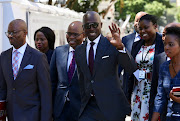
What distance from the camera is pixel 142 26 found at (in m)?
4.88

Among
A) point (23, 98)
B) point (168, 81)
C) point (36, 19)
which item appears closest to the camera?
point (168, 81)

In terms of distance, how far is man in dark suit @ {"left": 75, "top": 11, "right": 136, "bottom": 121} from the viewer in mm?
4012

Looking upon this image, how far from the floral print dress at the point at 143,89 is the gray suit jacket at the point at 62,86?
1.03 meters

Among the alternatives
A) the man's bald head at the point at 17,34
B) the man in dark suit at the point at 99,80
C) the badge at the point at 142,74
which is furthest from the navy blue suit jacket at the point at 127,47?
the man's bald head at the point at 17,34

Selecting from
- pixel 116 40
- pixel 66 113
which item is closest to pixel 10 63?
pixel 66 113

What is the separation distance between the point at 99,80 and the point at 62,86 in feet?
2.88

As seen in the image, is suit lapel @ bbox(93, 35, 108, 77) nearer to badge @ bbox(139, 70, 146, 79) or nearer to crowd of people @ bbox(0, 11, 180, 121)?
crowd of people @ bbox(0, 11, 180, 121)

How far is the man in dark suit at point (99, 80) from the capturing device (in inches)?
158

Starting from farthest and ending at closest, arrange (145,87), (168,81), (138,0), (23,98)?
(138,0) → (145,87) → (23,98) → (168,81)

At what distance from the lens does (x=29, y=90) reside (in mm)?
3963

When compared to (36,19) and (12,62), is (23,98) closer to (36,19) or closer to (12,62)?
(12,62)

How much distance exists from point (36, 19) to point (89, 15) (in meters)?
3.34

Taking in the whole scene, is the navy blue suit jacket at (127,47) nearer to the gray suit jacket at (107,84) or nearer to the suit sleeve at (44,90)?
the gray suit jacket at (107,84)

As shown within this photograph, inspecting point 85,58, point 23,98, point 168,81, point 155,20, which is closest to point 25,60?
point 23,98
